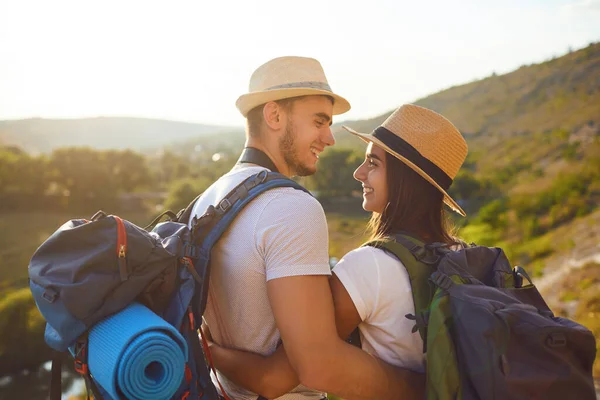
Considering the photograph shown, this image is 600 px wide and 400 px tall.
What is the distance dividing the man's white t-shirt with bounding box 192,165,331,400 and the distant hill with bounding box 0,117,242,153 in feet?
268

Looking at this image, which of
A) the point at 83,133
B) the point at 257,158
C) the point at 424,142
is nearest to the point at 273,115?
the point at 257,158

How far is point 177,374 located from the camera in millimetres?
1519

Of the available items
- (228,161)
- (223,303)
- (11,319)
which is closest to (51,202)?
(11,319)

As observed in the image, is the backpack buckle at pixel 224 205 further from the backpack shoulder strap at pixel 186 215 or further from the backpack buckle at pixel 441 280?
the backpack buckle at pixel 441 280

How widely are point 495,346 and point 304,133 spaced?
1.18 metres

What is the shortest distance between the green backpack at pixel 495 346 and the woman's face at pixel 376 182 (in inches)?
19.4

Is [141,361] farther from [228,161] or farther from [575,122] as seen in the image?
[228,161]

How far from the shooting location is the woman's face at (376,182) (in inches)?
85.6

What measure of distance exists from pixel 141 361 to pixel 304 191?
0.77 m

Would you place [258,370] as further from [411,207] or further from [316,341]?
[411,207]

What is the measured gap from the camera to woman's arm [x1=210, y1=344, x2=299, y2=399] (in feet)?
5.99

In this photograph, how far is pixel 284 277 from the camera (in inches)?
66.5

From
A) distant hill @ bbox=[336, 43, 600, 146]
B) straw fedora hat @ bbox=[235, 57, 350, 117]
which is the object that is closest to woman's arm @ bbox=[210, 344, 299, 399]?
straw fedora hat @ bbox=[235, 57, 350, 117]

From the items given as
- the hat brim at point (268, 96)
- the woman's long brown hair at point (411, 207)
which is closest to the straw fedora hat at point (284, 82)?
the hat brim at point (268, 96)
